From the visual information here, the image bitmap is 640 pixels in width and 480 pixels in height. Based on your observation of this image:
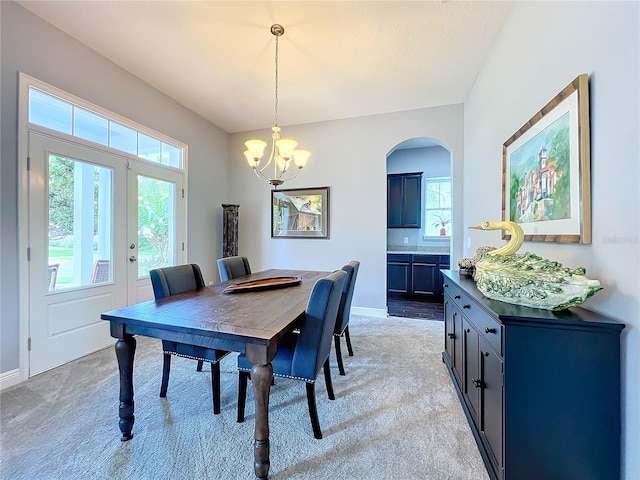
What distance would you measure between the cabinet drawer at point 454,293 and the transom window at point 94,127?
3658 mm

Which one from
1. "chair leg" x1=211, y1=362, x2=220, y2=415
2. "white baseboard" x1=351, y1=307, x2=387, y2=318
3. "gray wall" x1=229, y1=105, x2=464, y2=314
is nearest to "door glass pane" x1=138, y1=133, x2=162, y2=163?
"gray wall" x1=229, y1=105, x2=464, y2=314

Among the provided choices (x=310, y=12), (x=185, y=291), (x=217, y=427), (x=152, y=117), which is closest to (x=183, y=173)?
(x=152, y=117)

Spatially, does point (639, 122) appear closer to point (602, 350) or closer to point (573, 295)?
point (573, 295)

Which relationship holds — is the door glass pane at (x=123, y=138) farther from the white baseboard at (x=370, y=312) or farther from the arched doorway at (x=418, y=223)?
the arched doorway at (x=418, y=223)

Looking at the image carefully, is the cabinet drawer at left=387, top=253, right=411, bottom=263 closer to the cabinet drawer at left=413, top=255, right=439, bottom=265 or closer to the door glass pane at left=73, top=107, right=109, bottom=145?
the cabinet drawer at left=413, top=255, right=439, bottom=265

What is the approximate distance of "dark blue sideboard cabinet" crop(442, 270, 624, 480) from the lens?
3.36 ft

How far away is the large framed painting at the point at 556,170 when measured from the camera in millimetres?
1242

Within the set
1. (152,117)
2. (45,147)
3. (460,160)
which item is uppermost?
(152,117)

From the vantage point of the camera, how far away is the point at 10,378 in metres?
2.07

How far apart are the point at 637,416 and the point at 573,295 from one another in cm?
46

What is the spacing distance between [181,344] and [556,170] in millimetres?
2530

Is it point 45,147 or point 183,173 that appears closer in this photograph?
point 45,147

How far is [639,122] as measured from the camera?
3.18 feet

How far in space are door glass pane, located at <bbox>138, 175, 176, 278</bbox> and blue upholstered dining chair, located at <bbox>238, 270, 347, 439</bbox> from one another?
8.10ft
